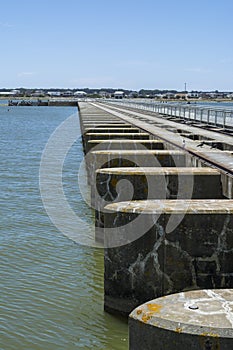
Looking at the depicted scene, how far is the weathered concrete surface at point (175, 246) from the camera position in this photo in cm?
820

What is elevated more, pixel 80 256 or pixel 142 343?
pixel 142 343

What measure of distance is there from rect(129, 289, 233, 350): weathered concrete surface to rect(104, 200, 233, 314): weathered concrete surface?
196 cm

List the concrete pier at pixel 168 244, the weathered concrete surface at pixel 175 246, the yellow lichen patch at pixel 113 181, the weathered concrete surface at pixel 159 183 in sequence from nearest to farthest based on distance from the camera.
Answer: the concrete pier at pixel 168 244, the weathered concrete surface at pixel 175 246, the weathered concrete surface at pixel 159 183, the yellow lichen patch at pixel 113 181

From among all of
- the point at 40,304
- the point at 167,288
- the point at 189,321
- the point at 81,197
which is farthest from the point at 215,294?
the point at 81,197

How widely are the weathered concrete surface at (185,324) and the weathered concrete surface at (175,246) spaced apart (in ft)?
6.42

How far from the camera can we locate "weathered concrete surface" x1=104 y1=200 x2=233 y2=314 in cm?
820

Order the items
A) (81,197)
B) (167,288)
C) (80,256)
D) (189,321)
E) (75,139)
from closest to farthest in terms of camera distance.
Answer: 1. (189,321)
2. (167,288)
3. (80,256)
4. (81,197)
5. (75,139)

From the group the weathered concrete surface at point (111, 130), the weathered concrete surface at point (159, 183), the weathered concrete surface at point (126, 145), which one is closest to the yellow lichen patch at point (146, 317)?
the weathered concrete surface at point (159, 183)

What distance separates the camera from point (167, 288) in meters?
8.27

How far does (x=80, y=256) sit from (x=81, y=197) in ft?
23.0

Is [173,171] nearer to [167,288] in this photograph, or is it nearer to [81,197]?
[167,288]

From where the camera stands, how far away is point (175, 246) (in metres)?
8.24

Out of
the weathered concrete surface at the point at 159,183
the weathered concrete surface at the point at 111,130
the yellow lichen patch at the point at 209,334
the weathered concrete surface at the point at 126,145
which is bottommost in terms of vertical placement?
the yellow lichen patch at the point at 209,334

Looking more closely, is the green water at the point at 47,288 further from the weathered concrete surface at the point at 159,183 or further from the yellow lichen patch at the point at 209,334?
the yellow lichen patch at the point at 209,334
